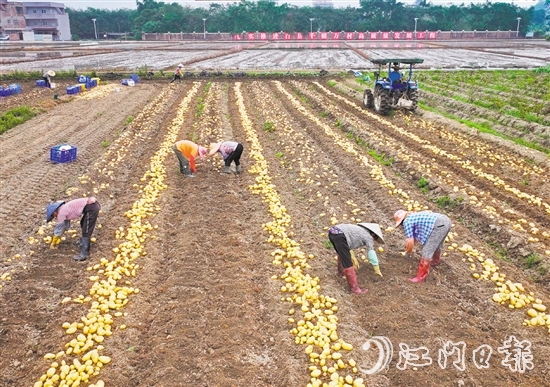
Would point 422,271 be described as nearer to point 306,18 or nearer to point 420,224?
point 420,224

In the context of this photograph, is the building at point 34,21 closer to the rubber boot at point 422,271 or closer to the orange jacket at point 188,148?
the orange jacket at point 188,148

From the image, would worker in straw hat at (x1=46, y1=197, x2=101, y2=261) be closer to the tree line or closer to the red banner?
the red banner

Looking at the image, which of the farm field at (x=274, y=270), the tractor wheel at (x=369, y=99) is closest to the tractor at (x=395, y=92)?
the tractor wheel at (x=369, y=99)

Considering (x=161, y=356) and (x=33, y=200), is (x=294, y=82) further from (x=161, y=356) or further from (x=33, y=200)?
(x=161, y=356)

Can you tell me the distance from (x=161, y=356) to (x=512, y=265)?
6.16m

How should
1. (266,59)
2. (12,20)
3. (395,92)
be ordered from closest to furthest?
(395,92) → (266,59) → (12,20)

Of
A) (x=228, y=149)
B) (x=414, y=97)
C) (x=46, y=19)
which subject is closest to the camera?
(x=228, y=149)

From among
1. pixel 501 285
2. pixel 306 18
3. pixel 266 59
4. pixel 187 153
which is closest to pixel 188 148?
pixel 187 153

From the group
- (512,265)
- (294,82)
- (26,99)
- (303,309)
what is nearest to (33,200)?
(303,309)

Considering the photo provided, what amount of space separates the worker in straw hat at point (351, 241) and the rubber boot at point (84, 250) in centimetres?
447

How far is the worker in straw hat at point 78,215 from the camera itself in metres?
7.79

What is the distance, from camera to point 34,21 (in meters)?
103

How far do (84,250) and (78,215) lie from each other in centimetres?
67

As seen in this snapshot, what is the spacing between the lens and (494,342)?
5.92m
